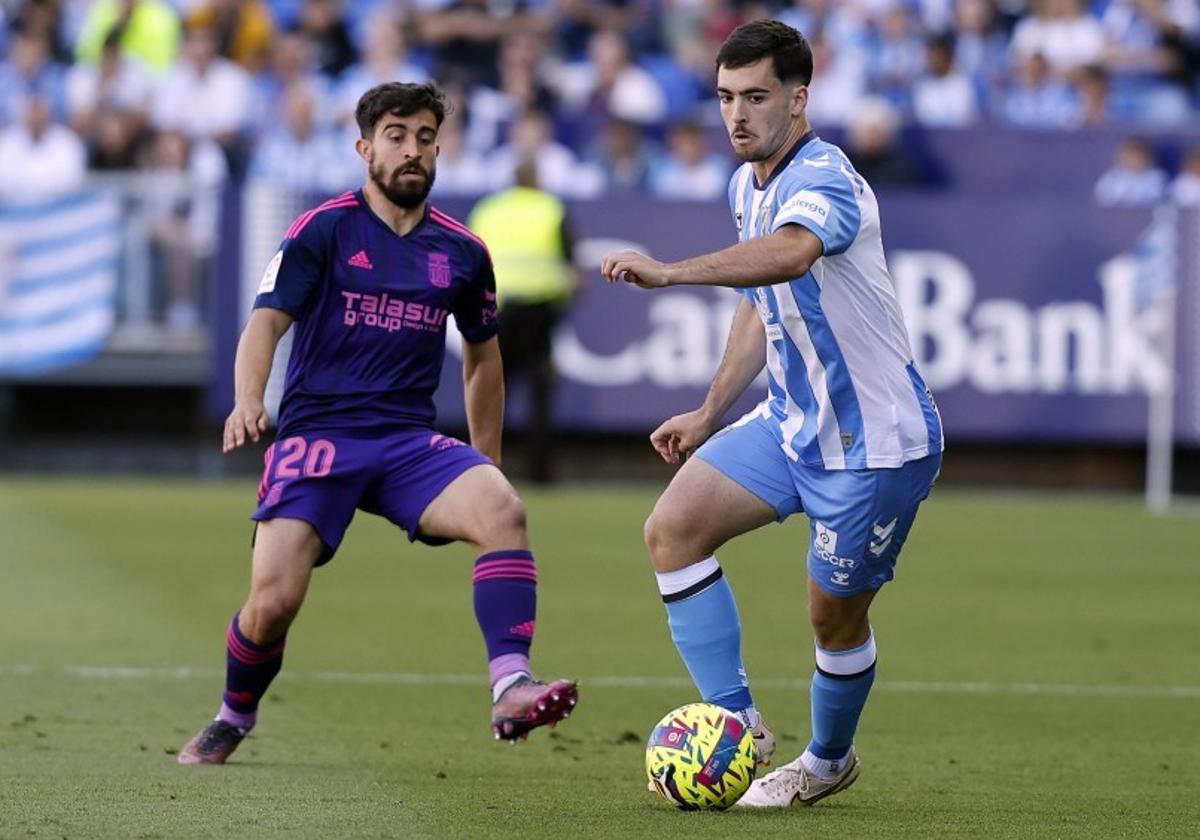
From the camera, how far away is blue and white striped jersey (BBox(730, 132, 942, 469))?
6168 millimetres

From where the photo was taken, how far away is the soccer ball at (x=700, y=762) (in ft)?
20.1

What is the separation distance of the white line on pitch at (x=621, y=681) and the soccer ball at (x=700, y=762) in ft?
8.68

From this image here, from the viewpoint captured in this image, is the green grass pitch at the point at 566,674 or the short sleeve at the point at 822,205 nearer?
the short sleeve at the point at 822,205

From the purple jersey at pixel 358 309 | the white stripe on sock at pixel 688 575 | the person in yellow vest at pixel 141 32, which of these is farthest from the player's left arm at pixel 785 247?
the person in yellow vest at pixel 141 32

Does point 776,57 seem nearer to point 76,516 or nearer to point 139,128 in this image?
point 76,516

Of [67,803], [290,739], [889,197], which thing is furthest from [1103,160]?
[67,803]

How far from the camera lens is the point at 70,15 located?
71.0 feet

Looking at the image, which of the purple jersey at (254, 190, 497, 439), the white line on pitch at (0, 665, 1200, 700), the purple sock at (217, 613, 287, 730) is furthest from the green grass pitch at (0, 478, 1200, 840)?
the purple jersey at (254, 190, 497, 439)

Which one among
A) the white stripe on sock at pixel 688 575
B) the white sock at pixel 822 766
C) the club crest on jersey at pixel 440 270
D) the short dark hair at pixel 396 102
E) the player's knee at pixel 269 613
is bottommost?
the white sock at pixel 822 766

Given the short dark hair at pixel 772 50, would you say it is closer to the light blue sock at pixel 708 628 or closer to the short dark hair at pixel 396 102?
the short dark hair at pixel 396 102

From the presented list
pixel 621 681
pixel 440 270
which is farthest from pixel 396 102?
pixel 621 681

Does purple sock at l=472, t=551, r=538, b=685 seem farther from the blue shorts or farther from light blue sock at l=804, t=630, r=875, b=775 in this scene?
light blue sock at l=804, t=630, r=875, b=775

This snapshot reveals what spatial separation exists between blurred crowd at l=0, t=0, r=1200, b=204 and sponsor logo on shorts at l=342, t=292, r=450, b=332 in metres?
11.0

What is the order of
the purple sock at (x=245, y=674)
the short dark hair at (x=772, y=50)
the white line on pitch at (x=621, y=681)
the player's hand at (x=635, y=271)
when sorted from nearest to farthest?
the player's hand at (x=635, y=271) → the short dark hair at (x=772, y=50) → the purple sock at (x=245, y=674) → the white line on pitch at (x=621, y=681)
